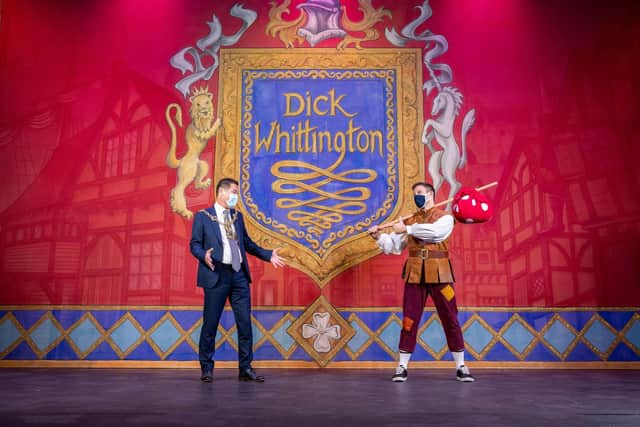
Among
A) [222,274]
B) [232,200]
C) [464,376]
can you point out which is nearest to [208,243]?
[222,274]

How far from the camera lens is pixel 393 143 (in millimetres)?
5199

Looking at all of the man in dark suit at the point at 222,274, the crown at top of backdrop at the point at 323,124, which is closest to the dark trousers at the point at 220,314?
the man in dark suit at the point at 222,274

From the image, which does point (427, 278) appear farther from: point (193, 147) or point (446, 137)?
point (193, 147)

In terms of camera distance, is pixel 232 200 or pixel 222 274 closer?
pixel 222 274

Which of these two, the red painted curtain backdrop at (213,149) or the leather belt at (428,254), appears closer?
the leather belt at (428,254)

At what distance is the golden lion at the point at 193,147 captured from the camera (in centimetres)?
512

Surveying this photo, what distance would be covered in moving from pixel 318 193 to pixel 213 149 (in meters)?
1.14

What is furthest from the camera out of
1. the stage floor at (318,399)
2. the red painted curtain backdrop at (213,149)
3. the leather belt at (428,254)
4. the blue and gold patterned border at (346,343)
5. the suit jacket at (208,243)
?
the red painted curtain backdrop at (213,149)

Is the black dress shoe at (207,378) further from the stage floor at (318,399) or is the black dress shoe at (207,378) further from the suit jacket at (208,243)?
the suit jacket at (208,243)

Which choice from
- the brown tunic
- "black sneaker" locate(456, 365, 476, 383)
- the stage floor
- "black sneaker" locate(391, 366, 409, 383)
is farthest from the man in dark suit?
"black sneaker" locate(456, 365, 476, 383)

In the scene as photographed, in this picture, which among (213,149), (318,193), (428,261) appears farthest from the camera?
(213,149)

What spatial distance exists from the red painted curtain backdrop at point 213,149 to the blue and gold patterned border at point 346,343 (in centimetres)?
14

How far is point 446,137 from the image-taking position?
17.0 feet

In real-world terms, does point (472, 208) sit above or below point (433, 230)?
above
